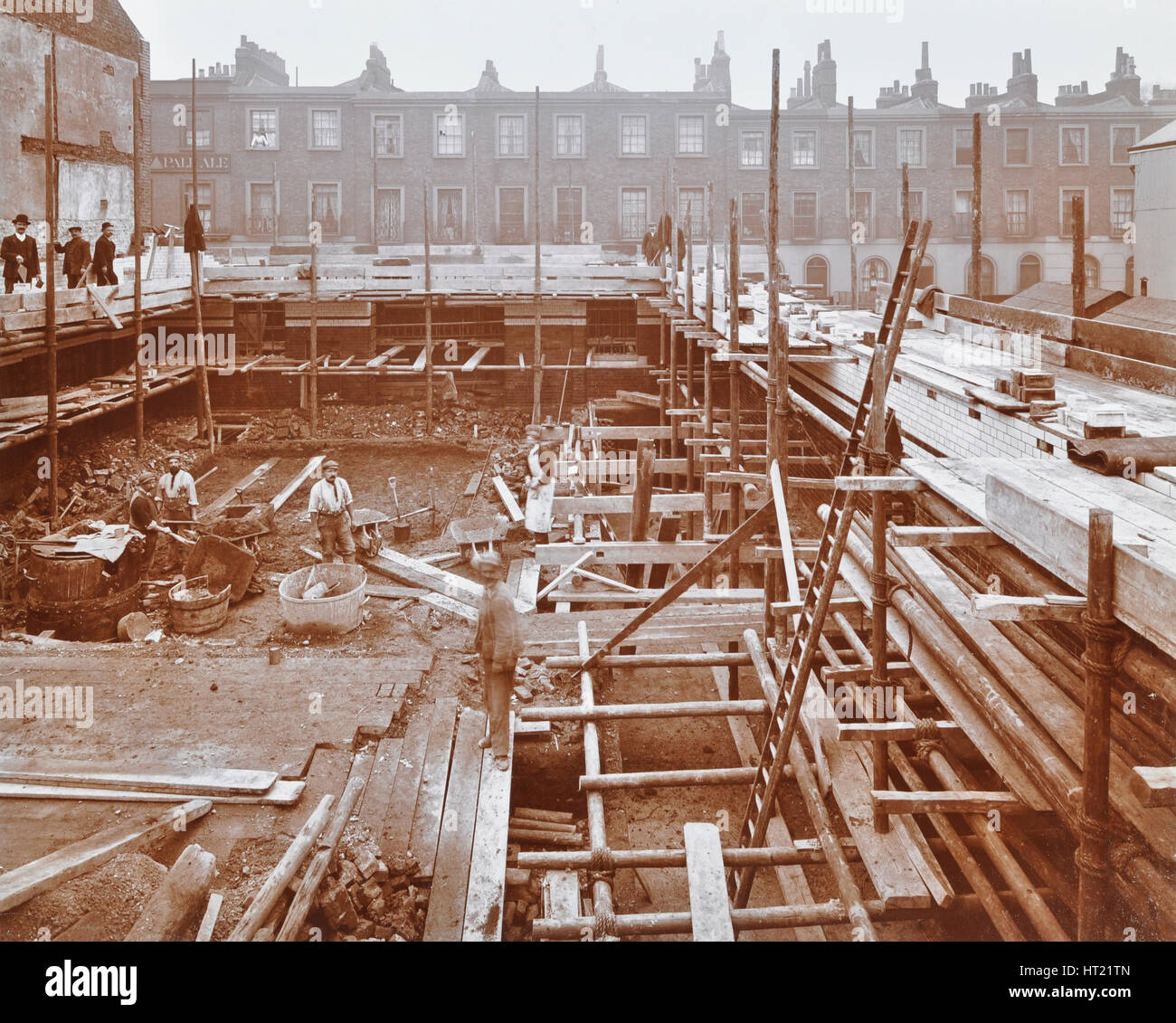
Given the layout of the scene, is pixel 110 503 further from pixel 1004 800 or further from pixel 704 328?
pixel 1004 800

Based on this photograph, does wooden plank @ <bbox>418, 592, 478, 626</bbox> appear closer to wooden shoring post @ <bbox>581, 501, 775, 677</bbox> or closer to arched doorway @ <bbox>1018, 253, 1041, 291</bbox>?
wooden shoring post @ <bbox>581, 501, 775, 677</bbox>

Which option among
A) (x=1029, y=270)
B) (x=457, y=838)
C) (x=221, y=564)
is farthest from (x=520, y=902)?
(x=1029, y=270)

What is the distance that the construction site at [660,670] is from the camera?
177 inches

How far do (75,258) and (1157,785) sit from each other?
18478 millimetres

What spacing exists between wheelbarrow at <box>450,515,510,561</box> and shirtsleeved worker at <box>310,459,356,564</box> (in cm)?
172

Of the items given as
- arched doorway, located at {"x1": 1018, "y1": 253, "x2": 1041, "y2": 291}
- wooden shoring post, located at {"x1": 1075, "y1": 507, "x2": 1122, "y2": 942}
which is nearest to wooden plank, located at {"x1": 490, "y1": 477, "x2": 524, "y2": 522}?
wooden shoring post, located at {"x1": 1075, "y1": 507, "x2": 1122, "y2": 942}

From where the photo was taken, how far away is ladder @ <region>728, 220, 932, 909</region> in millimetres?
5270

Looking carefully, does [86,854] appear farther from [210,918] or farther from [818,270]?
[818,270]

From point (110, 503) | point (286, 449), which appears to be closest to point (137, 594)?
point (110, 503)

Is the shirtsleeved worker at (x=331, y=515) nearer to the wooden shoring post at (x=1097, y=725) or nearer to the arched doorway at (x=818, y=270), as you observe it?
the wooden shoring post at (x=1097, y=725)

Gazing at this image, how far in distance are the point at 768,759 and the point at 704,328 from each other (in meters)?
8.84

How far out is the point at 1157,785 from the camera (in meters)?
2.89

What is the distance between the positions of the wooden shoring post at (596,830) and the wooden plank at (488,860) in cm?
60

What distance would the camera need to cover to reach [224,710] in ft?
25.8
